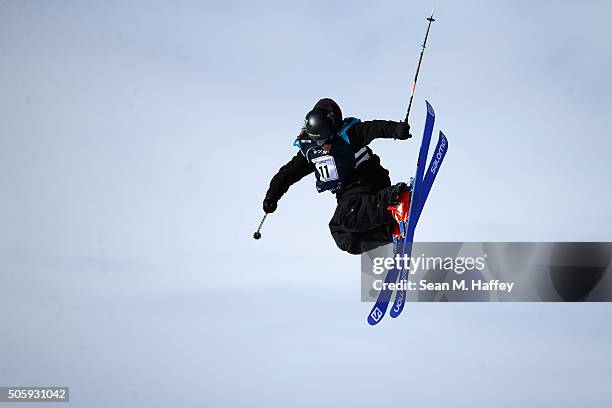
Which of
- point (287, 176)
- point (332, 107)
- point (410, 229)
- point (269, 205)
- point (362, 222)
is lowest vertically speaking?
point (410, 229)

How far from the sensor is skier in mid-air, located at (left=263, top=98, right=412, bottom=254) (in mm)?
8789

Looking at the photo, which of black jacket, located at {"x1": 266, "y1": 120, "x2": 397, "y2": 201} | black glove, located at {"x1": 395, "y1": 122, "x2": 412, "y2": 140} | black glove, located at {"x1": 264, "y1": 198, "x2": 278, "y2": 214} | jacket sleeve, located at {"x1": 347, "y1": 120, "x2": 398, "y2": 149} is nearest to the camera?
black glove, located at {"x1": 395, "y1": 122, "x2": 412, "y2": 140}

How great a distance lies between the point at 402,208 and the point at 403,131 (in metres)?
1.04

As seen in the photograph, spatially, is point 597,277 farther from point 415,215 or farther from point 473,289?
point 415,215

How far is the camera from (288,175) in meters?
9.73

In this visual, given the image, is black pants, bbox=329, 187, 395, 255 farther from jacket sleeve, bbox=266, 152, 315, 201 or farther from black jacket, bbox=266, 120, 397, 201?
jacket sleeve, bbox=266, 152, 315, 201

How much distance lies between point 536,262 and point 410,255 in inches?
120

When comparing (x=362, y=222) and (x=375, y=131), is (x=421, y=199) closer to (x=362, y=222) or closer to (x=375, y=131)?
(x=362, y=222)

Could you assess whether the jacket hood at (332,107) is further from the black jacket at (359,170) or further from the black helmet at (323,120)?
the black jacket at (359,170)

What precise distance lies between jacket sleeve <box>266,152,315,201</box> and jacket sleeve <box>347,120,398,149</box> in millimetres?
844

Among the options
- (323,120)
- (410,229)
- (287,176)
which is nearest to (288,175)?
(287,176)

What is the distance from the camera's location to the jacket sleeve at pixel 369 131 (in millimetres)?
8492

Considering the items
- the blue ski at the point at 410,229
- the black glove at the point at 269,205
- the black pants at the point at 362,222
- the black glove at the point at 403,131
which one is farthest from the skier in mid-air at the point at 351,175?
the black glove at the point at 269,205

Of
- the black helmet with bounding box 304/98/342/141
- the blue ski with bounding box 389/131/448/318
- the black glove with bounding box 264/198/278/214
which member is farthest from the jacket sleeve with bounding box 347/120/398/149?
the black glove with bounding box 264/198/278/214
